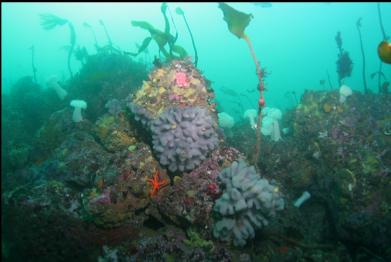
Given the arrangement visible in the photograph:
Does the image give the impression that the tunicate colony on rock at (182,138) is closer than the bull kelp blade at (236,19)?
Yes

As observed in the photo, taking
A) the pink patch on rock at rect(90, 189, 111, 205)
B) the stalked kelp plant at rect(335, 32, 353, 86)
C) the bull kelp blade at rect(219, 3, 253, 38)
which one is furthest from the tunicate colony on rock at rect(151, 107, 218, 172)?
the stalked kelp plant at rect(335, 32, 353, 86)

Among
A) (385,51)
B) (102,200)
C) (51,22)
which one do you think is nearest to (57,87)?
(51,22)

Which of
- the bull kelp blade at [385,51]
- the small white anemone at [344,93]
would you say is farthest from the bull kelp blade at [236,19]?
the small white anemone at [344,93]

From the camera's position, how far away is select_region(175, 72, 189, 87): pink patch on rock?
543cm

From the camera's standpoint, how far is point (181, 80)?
5.45 m

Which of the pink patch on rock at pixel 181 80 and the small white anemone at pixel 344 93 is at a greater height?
the pink patch on rock at pixel 181 80

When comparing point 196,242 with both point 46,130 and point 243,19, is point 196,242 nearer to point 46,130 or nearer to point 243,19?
point 243,19

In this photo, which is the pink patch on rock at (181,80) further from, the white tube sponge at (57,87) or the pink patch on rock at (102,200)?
the white tube sponge at (57,87)

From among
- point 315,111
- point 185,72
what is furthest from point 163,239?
point 315,111

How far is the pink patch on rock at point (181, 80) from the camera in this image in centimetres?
543

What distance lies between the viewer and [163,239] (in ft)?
14.1

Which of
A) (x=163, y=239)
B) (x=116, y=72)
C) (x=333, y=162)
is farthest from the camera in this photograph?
(x=116, y=72)

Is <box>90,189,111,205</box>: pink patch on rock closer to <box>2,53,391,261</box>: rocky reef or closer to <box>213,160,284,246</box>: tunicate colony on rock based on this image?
<box>2,53,391,261</box>: rocky reef

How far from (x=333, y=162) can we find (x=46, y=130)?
7.38m
